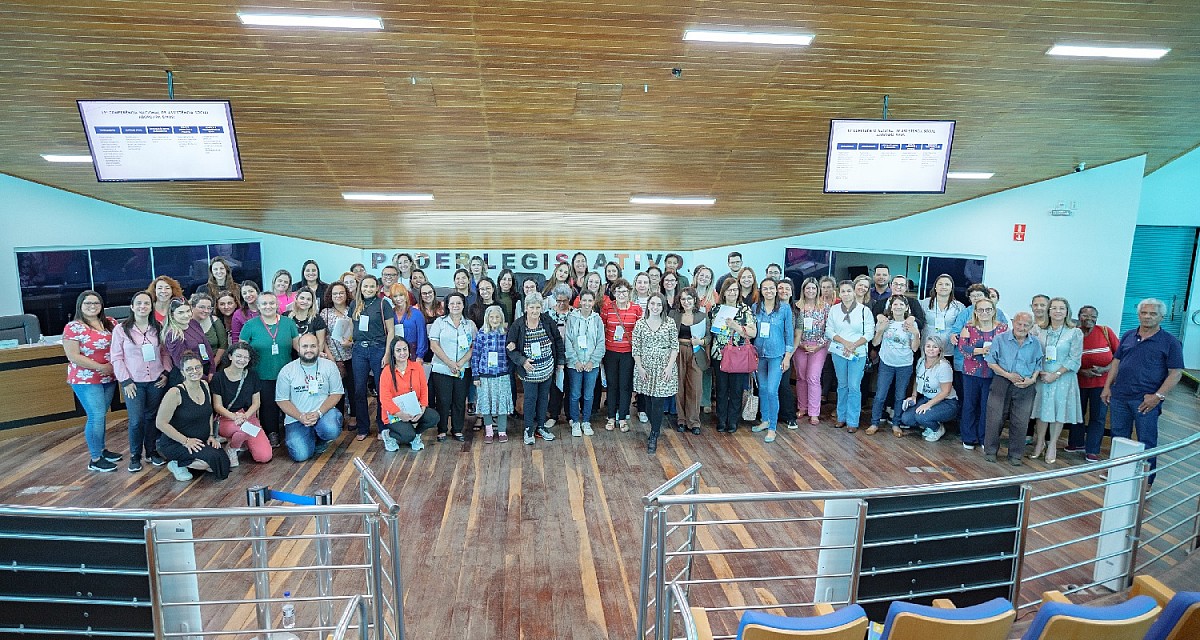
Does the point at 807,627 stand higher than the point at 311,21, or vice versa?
the point at 311,21

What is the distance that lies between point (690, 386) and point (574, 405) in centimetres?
126

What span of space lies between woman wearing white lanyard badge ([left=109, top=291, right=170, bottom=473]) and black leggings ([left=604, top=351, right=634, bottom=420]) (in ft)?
13.6

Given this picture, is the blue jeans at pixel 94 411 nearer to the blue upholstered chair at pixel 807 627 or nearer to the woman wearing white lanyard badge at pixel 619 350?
the woman wearing white lanyard badge at pixel 619 350

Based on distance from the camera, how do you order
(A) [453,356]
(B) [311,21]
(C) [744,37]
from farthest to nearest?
(A) [453,356] < (C) [744,37] < (B) [311,21]

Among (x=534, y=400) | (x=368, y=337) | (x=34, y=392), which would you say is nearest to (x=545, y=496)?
(x=534, y=400)

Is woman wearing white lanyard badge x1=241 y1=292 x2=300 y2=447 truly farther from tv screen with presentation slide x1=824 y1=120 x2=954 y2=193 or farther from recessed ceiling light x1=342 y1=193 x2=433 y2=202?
tv screen with presentation slide x1=824 y1=120 x2=954 y2=193

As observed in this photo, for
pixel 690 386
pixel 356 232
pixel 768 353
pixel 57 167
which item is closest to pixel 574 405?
pixel 690 386

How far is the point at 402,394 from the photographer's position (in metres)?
6.27

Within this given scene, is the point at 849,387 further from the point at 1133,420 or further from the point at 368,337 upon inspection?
the point at 368,337

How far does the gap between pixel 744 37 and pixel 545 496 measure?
3.92 m

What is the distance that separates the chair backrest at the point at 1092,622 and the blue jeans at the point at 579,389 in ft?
15.8

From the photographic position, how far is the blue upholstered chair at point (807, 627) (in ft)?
7.27

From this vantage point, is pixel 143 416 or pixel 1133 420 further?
pixel 143 416

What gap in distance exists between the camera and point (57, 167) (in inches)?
320
